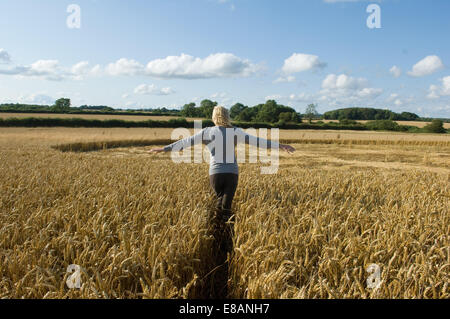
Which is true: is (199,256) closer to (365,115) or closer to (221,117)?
(221,117)

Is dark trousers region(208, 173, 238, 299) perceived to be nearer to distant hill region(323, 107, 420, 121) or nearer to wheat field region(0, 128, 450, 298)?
wheat field region(0, 128, 450, 298)

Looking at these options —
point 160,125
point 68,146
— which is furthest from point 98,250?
point 160,125

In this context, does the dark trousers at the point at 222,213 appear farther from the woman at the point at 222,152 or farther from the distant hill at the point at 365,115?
the distant hill at the point at 365,115

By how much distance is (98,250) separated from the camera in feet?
8.61

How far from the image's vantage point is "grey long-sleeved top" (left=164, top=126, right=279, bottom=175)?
165 inches

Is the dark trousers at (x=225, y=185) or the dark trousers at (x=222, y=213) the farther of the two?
the dark trousers at (x=225, y=185)

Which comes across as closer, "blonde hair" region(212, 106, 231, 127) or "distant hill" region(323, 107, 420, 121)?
"blonde hair" region(212, 106, 231, 127)

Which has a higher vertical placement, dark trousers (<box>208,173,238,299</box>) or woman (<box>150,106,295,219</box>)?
woman (<box>150,106,295,219</box>)

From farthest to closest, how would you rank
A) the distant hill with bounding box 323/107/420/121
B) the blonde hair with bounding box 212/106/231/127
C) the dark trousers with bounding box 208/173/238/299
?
1. the distant hill with bounding box 323/107/420/121
2. the blonde hair with bounding box 212/106/231/127
3. the dark trousers with bounding box 208/173/238/299

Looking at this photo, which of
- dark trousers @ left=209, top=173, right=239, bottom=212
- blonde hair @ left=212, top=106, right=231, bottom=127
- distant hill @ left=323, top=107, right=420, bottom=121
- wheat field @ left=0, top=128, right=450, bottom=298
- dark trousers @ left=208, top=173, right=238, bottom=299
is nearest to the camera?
wheat field @ left=0, top=128, right=450, bottom=298

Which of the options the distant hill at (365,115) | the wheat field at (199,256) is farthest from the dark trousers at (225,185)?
the distant hill at (365,115)

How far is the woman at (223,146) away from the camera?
420 centimetres

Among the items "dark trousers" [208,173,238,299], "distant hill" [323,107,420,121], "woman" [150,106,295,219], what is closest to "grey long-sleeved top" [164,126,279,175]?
"woman" [150,106,295,219]
